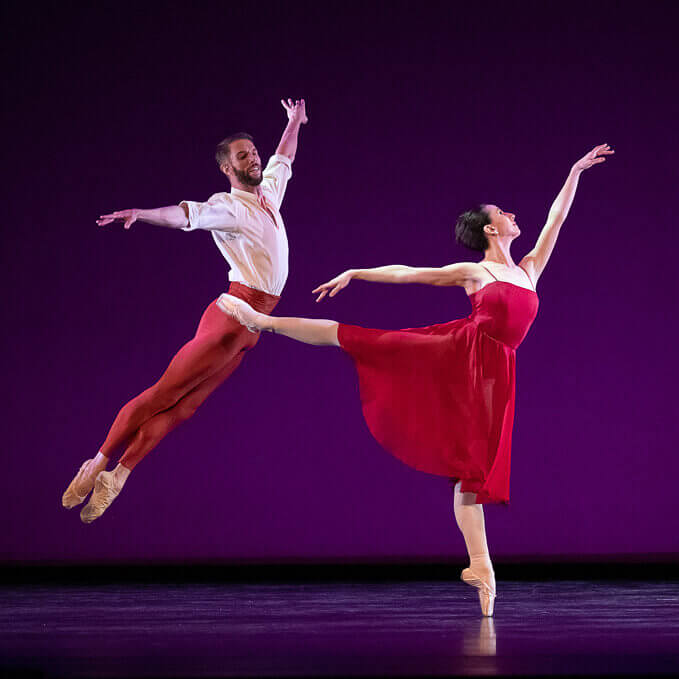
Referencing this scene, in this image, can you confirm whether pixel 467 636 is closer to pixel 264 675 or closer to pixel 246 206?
pixel 264 675

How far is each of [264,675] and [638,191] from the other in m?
4.10

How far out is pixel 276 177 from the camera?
4.58 meters

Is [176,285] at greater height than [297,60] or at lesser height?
lesser

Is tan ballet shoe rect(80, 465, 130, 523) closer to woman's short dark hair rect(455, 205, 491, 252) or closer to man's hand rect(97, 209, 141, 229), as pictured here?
man's hand rect(97, 209, 141, 229)

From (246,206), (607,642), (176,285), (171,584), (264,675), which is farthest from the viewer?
(176,285)

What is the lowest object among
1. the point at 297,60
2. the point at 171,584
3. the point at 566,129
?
the point at 171,584

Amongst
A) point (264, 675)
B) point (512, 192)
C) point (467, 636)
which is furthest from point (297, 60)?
point (264, 675)

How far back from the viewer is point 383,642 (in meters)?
3.07

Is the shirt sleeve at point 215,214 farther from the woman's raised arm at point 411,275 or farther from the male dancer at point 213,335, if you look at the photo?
the woman's raised arm at point 411,275

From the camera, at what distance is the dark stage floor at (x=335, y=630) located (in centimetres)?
268

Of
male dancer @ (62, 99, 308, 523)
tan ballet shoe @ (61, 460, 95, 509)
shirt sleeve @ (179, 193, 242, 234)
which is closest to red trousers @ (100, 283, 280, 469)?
male dancer @ (62, 99, 308, 523)

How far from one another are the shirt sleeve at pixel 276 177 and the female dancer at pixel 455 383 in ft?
2.75

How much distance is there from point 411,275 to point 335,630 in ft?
4.42

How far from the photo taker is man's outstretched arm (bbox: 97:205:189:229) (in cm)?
387
